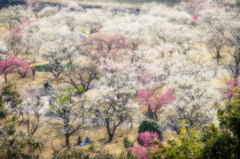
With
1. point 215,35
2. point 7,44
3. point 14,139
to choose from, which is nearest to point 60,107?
point 14,139

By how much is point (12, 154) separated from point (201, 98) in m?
18.4

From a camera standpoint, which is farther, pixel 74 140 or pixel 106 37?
pixel 106 37

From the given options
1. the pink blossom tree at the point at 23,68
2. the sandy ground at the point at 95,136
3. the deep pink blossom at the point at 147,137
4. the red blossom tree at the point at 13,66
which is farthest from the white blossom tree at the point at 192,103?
the red blossom tree at the point at 13,66

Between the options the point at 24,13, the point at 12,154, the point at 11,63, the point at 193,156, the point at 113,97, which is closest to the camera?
the point at 193,156

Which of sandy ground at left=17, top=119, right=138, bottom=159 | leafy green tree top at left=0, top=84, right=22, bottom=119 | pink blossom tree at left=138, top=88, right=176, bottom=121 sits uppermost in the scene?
leafy green tree top at left=0, top=84, right=22, bottom=119

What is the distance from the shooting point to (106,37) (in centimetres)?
3981

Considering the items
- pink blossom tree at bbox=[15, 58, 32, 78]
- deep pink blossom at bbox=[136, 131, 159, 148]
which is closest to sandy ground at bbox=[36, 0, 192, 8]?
pink blossom tree at bbox=[15, 58, 32, 78]

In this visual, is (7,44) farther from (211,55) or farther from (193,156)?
(211,55)

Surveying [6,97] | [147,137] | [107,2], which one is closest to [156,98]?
[147,137]

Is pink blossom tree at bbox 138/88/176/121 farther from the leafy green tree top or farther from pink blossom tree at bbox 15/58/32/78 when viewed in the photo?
pink blossom tree at bbox 15/58/32/78

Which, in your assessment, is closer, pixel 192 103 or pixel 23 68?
pixel 192 103

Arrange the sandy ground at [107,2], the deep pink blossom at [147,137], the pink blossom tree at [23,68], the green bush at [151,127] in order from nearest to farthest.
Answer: the deep pink blossom at [147,137] < the green bush at [151,127] < the pink blossom tree at [23,68] < the sandy ground at [107,2]

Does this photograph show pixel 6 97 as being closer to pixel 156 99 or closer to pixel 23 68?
pixel 156 99

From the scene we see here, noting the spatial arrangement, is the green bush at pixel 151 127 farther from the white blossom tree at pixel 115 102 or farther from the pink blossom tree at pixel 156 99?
the pink blossom tree at pixel 156 99
